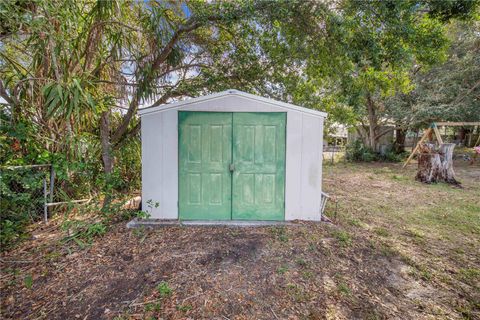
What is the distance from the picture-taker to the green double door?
367 centimetres

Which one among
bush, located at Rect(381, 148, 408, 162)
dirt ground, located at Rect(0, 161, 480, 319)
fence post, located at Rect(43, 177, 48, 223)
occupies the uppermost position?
bush, located at Rect(381, 148, 408, 162)

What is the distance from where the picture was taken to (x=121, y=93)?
164 inches

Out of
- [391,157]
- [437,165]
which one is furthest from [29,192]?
[391,157]

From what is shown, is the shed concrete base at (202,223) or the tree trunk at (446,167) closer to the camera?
the shed concrete base at (202,223)

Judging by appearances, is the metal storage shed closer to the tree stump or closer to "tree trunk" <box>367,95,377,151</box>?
the tree stump

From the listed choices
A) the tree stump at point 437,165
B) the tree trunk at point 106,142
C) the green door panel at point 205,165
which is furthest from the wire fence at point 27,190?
the tree stump at point 437,165

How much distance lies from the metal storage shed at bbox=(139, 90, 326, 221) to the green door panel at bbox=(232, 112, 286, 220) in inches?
0.6

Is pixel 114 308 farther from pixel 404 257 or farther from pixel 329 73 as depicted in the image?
pixel 329 73

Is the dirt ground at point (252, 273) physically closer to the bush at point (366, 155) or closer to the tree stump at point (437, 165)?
the tree stump at point (437, 165)

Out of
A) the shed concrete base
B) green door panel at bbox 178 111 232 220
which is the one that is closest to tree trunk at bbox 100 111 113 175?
the shed concrete base

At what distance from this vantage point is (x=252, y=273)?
254 centimetres

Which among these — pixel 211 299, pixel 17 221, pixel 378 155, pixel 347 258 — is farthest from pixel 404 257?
pixel 378 155

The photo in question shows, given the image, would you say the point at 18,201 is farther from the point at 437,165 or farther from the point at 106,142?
the point at 437,165

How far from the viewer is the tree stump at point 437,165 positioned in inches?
282
